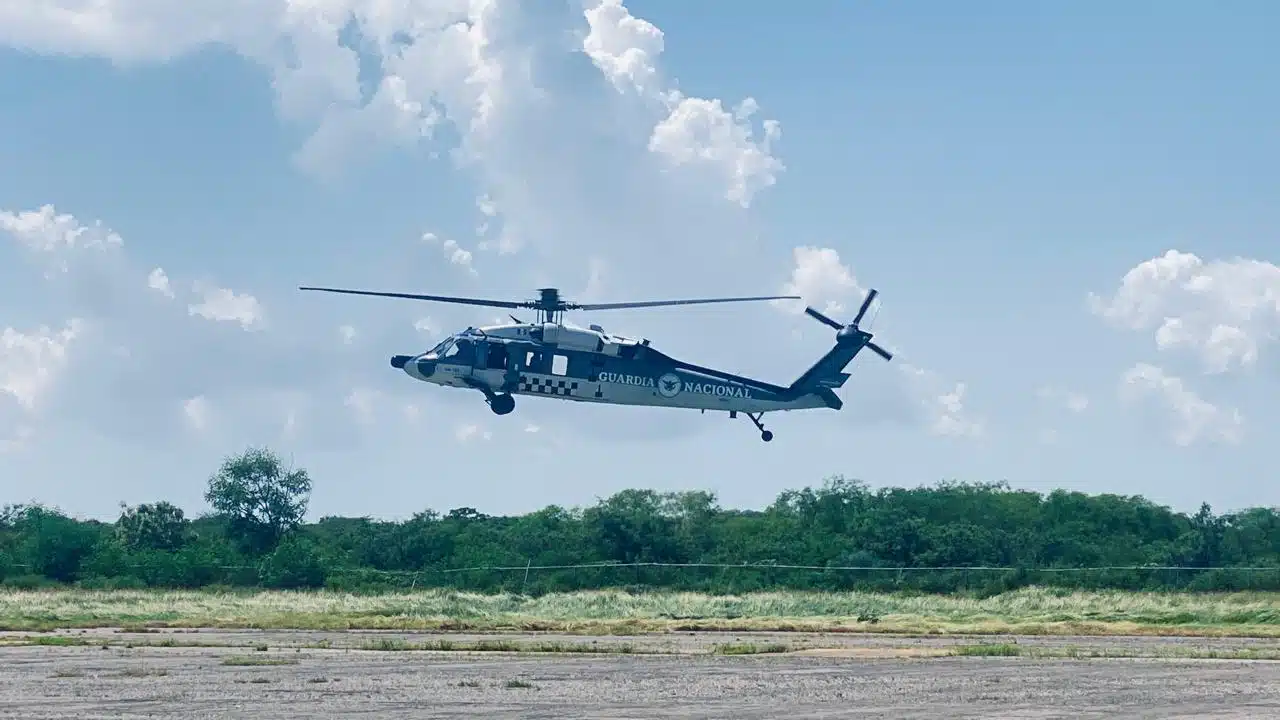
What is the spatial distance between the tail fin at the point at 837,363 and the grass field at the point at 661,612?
7.57m

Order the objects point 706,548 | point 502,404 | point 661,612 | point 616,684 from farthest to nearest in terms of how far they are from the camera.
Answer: point 706,548, point 661,612, point 502,404, point 616,684

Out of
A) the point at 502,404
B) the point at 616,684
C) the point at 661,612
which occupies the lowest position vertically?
the point at 616,684

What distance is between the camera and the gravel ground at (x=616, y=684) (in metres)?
24.9

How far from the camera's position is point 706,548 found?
84375 millimetres

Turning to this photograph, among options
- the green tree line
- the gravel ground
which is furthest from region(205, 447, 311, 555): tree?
the gravel ground

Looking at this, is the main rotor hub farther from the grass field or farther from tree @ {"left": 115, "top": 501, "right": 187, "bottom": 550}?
tree @ {"left": 115, "top": 501, "right": 187, "bottom": 550}

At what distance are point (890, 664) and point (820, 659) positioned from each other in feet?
7.18

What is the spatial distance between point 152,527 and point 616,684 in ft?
222

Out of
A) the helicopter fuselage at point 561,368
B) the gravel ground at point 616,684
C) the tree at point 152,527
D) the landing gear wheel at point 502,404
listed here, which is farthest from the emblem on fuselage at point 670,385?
the tree at point 152,527

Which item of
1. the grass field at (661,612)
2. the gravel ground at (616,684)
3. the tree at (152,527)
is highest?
the tree at (152,527)

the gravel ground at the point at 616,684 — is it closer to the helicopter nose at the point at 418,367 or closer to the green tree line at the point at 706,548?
the helicopter nose at the point at 418,367

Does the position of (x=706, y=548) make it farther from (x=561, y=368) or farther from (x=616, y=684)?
(x=616, y=684)

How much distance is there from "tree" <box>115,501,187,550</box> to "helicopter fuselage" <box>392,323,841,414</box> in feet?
136

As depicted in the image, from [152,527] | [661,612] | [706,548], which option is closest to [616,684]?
[661,612]
